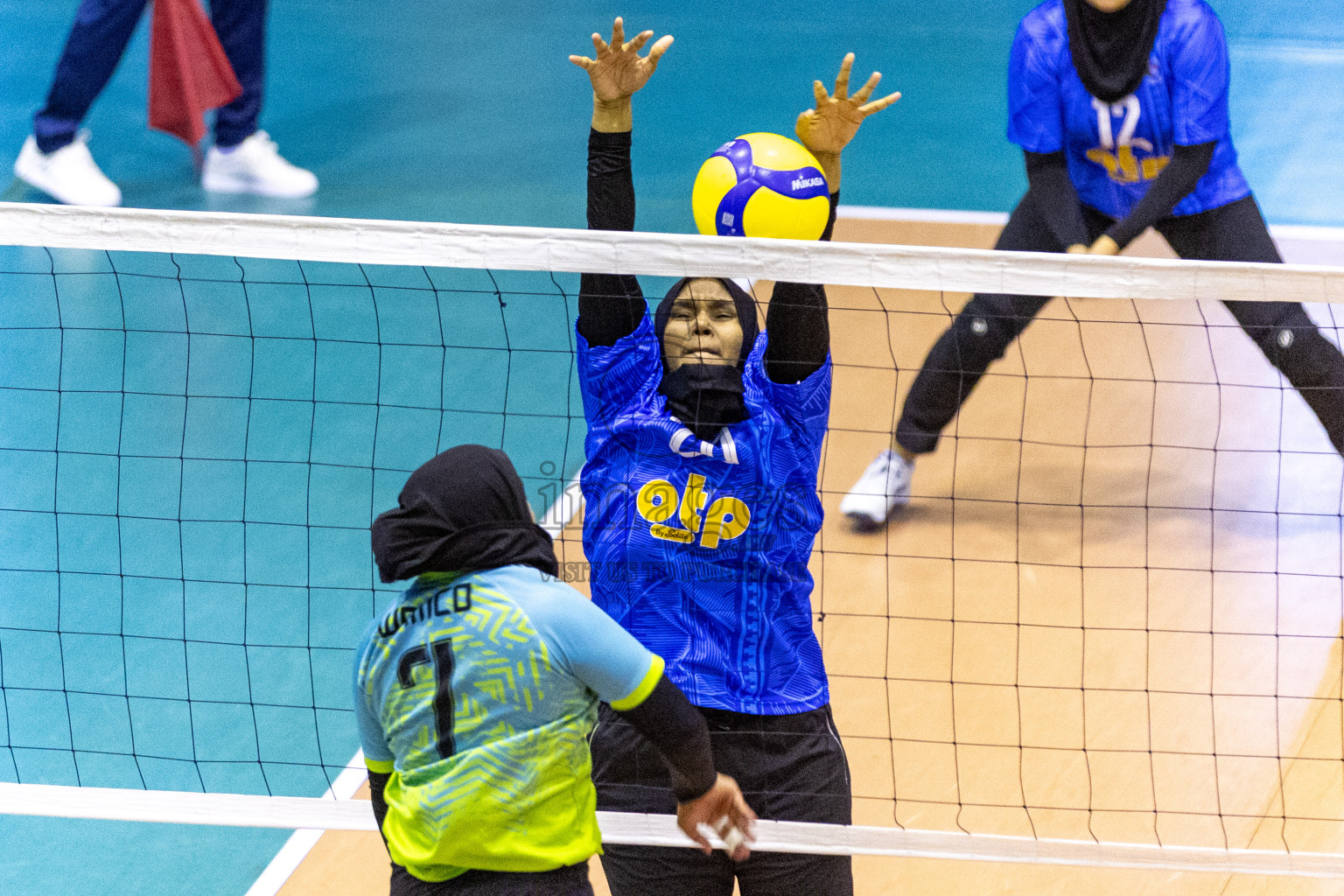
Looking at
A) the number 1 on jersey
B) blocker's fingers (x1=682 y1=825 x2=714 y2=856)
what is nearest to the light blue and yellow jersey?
the number 1 on jersey

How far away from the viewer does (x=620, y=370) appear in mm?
2799

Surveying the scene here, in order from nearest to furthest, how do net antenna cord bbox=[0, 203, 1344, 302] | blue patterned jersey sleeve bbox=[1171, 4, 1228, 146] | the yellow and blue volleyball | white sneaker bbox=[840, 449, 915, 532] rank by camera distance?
net antenna cord bbox=[0, 203, 1344, 302] < the yellow and blue volleyball < blue patterned jersey sleeve bbox=[1171, 4, 1228, 146] < white sneaker bbox=[840, 449, 915, 532]

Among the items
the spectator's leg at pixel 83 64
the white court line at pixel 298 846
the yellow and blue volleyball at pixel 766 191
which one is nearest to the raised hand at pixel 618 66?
the yellow and blue volleyball at pixel 766 191

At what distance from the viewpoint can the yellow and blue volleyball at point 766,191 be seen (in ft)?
9.93

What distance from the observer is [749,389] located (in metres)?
2.74

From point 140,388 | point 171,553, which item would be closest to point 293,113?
point 140,388

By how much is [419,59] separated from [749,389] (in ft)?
24.9

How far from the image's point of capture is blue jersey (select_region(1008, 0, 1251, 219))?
412 centimetres

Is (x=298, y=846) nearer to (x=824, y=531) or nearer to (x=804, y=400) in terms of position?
(x=804, y=400)

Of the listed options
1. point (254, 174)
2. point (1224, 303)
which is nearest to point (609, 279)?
point (1224, 303)

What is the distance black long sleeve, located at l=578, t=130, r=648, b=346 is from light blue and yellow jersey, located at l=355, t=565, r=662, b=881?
824 mm

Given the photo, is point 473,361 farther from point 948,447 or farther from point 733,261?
point 733,261

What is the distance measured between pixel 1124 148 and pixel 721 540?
8.23 feet

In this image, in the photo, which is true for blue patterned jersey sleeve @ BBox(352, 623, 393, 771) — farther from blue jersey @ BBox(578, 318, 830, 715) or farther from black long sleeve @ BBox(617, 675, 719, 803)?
blue jersey @ BBox(578, 318, 830, 715)
